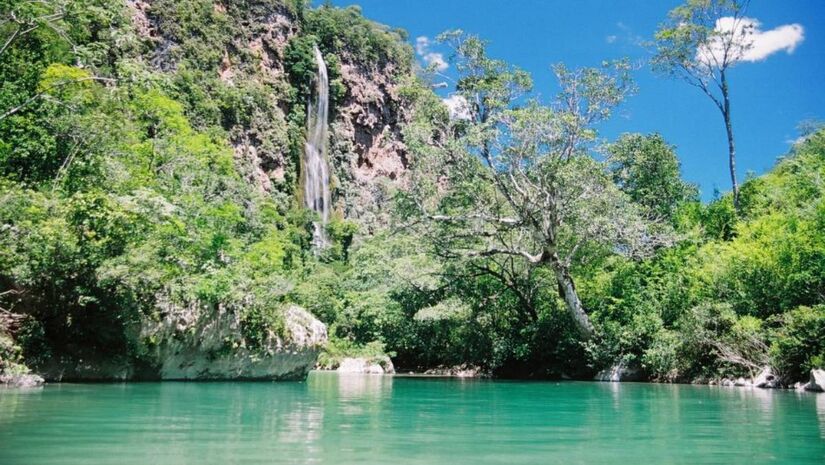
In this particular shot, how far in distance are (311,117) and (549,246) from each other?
44.5m

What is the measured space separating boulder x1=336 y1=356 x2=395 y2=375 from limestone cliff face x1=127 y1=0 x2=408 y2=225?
22.9 metres

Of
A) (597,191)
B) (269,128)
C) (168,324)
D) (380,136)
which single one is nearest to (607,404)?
(168,324)

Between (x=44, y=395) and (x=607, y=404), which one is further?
(x=607, y=404)

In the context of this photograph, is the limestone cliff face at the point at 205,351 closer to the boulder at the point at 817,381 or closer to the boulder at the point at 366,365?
the boulder at the point at 366,365

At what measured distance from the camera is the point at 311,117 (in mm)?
60438

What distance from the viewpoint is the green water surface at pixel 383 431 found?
458 centimetres

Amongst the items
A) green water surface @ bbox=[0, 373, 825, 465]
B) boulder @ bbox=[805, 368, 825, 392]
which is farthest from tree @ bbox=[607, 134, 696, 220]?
green water surface @ bbox=[0, 373, 825, 465]

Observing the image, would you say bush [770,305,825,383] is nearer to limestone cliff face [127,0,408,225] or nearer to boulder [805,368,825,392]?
boulder [805,368,825,392]

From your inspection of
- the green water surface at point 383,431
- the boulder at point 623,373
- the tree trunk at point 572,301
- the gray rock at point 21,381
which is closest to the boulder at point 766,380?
the boulder at point 623,373

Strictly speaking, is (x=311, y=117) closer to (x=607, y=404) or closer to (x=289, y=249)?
(x=289, y=249)

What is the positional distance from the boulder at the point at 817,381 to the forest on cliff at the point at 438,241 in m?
0.62

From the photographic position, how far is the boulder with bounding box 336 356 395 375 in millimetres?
29025

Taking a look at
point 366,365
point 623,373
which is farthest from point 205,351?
point 366,365

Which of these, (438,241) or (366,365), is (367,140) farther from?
(438,241)
